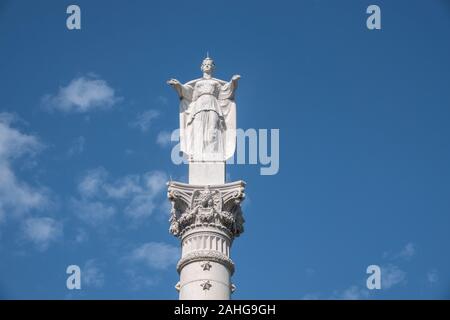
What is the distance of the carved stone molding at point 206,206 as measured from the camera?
38.6m

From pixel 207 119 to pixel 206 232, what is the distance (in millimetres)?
5859

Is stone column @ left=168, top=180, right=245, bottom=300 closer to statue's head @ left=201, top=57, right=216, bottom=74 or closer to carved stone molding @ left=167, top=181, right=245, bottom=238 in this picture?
carved stone molding @ left=167, top=181, right=245, bottom=238

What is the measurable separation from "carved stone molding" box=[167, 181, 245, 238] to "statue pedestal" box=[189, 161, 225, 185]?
577 millimetres

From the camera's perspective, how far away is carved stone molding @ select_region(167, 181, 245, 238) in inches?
1518

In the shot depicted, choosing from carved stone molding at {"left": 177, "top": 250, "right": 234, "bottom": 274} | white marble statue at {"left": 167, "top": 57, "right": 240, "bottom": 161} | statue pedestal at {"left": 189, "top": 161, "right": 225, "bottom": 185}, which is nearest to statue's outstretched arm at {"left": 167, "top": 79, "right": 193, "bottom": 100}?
white marble statue at {"left": 167, "top": 57, "right": 240, "bottom": 161}

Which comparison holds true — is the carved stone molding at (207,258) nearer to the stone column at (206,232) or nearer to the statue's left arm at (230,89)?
the stone column at (206,232)

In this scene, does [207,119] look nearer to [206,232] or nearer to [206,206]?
[206,206]

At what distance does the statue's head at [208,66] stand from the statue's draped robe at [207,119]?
0.55 m

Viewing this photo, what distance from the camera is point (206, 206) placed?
38.8m

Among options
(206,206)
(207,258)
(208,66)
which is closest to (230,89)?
(208,66)
